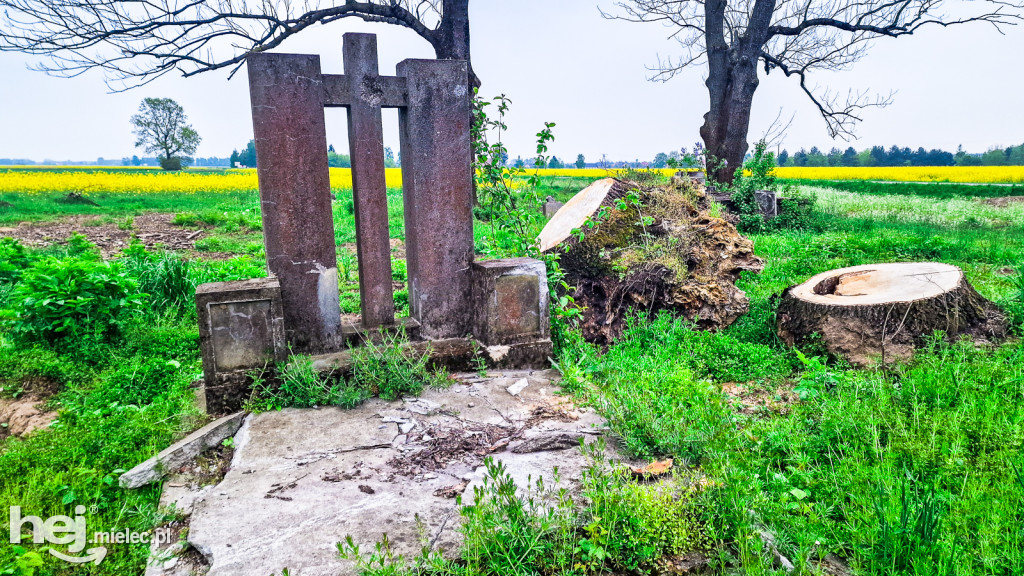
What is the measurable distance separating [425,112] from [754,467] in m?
2.87

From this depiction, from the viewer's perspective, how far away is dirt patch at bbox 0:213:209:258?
10.3m

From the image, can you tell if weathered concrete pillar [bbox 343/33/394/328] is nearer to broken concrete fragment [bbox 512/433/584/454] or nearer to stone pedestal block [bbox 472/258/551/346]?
stone pedestal block [bbox 472/258/551/346]

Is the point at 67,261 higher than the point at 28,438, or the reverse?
the point at 67,261

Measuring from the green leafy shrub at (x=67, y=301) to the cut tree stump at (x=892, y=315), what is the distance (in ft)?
19.2

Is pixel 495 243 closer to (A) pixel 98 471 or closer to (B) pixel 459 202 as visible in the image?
(B) pixel 459 202

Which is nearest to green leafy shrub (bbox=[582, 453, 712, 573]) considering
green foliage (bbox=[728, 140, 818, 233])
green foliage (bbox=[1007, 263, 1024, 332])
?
green foliage (bbox=[1007, 263, 1024, 332])

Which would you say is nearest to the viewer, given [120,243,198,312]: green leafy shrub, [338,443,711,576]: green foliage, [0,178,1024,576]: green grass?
[338,443,711,576]: green foliage

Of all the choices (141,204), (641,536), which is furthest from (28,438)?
(141,204)

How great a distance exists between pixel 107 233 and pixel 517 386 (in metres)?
11.4

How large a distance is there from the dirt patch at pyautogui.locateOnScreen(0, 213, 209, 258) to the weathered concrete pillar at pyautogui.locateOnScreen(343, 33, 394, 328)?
6975mm

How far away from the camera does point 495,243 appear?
472 centimetres

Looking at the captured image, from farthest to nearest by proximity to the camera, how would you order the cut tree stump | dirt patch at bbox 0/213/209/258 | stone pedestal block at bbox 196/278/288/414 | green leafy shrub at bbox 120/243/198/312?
dirt patch at bbox 0/213/209/258 < green leafy shrub at bbox 120/243/198/312 < the cut tree stump < stone pedestal block at bbox 196/278/288/414

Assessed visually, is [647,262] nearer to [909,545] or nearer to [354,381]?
[354,381]
